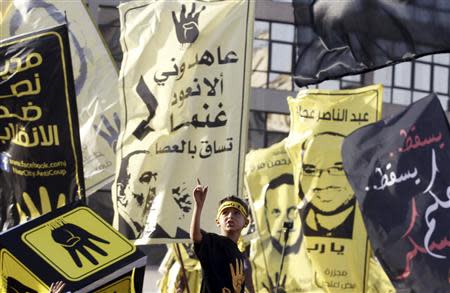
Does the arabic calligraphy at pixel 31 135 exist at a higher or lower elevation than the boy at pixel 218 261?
lower

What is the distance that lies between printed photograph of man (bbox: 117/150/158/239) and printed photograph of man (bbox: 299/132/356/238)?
397 centimetres

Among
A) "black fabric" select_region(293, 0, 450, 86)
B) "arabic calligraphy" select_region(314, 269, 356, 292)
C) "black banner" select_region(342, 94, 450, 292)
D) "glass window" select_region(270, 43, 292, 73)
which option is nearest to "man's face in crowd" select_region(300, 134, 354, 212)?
"arabic calligraphy" select_region(314, 269, 356, 292)

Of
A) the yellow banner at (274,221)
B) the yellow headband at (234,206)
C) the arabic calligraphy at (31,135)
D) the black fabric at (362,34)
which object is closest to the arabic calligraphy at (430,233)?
the black fabric at (362,34)

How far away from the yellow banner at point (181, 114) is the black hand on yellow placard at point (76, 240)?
4.24 metres

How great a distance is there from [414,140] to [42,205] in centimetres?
374

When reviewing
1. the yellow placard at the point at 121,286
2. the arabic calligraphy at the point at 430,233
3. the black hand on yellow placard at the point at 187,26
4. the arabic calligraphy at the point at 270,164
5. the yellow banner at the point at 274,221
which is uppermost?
the black hand on yellow placard at the point at 187,26

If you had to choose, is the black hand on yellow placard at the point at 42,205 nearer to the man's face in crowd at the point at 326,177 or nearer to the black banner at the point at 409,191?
the black banner at the point at 409,191

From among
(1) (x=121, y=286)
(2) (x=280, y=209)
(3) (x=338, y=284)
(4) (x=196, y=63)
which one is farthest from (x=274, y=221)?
(1) (x=121, y=286)

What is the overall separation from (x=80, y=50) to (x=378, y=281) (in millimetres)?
8538

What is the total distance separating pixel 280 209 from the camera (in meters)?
20.2

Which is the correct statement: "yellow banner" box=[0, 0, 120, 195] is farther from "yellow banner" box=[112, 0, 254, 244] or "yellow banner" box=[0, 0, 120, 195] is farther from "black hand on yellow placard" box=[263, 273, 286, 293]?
"black hand on yellow placard" box=[263, 273, 286, 293]

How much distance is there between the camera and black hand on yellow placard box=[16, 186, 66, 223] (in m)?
10.6

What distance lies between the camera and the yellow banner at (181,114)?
1140 cm

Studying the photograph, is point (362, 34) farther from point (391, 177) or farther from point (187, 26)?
point (187, 26)
